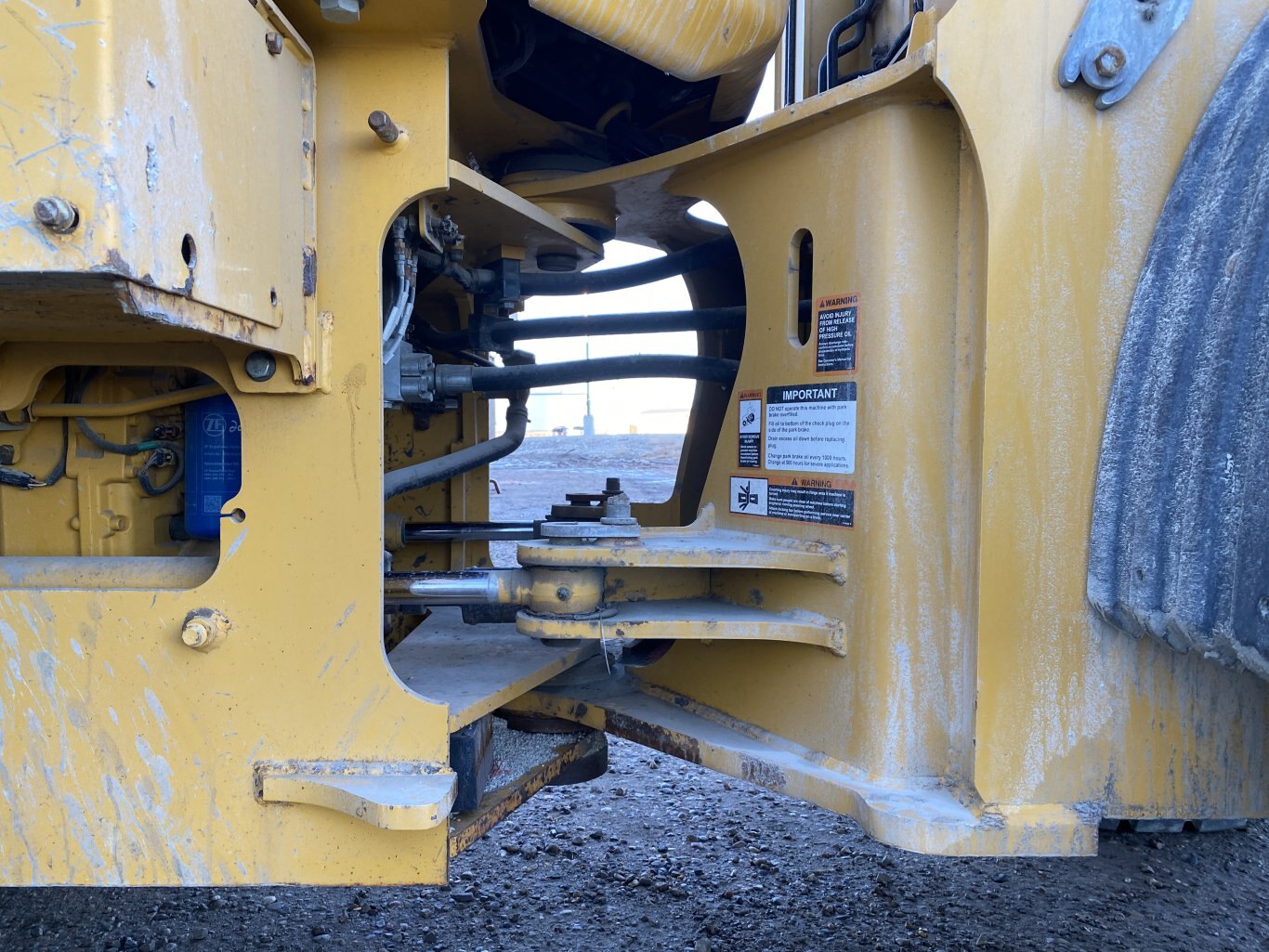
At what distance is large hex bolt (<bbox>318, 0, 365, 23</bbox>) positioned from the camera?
113 centimetres

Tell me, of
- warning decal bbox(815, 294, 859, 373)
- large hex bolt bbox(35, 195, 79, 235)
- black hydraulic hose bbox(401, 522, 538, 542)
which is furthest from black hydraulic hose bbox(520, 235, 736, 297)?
large hex bolt bbox(35, 195, 79, 235)

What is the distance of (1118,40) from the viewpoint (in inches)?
47.4

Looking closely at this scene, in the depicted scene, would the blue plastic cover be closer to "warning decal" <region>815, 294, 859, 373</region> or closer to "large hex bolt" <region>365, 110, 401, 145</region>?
"large hex bolt" <region>365, 110, 401, 145</region>

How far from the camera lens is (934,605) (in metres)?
1.33

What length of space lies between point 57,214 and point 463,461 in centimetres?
120

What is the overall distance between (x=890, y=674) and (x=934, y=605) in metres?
0.12

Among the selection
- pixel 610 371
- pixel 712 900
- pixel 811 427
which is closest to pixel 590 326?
pixel 610 371

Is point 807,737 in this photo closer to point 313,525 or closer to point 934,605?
Answer: point 934,605

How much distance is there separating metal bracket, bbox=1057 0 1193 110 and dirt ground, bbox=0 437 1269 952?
1.47 metres

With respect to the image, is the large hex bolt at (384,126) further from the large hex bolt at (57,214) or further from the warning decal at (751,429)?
the warning decal at (751,429)

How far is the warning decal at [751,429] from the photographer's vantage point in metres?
1.57

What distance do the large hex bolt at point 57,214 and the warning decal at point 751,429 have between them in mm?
1054

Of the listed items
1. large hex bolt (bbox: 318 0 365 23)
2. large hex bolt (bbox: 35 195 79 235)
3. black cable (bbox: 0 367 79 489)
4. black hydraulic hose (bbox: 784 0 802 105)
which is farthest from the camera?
black hydraulic hose (bbox: 784 0 802 105)

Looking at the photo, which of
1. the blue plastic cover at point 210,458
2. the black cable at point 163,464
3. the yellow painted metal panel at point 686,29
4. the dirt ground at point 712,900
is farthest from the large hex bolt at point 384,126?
the dirt ground at point 712,900
